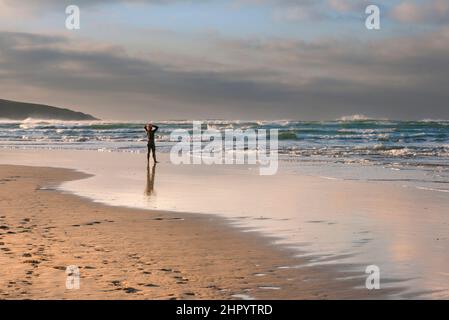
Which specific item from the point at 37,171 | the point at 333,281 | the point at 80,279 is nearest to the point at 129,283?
the point at 80,279

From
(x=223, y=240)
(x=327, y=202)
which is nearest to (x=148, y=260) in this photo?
(x=223, y=240)

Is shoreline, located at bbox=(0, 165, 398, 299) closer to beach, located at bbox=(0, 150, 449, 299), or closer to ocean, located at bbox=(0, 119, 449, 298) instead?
beach, located at bbox=(0, 150, 449, 299)

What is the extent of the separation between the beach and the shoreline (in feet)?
0.06

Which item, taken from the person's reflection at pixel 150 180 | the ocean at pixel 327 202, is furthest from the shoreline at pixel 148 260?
the person's reflection at pixel 150 180

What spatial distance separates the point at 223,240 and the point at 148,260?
178 centimetres

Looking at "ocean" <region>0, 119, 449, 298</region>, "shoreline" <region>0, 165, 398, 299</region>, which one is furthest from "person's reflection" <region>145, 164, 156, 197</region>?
"shoreline" <region>0, 165, 398, 299</region>

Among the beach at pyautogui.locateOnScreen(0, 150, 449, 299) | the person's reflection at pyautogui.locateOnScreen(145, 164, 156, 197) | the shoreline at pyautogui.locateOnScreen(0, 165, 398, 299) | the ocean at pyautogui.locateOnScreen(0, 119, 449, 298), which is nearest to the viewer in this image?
the shoreline at pyautogui.locateOnScreen(0, 165, 398, 299)

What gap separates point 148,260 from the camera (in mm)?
7684

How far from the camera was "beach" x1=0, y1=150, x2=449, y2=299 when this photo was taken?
254 inches

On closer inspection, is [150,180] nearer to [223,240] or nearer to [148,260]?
[223,240]

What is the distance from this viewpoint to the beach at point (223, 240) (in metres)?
6.45

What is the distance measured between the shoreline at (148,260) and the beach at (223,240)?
2 cm

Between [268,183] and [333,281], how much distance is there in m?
10.6

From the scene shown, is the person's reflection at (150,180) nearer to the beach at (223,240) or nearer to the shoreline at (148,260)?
the beach at (223,240)
